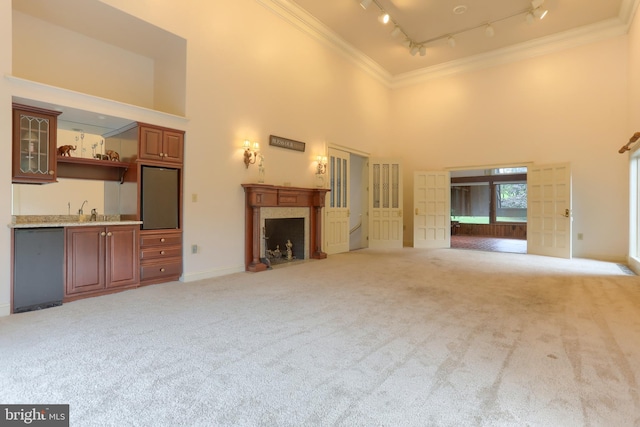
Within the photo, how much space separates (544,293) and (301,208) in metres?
4.16

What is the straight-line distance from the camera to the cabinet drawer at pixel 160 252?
168 inches

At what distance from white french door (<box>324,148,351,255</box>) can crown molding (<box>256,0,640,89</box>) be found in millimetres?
2433

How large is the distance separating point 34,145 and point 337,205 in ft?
17.8

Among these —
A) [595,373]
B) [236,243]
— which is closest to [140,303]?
[236,243]

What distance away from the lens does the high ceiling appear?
6.02 m

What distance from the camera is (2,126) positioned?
10.5ft

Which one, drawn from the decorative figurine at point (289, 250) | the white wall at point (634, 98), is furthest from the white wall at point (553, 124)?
the decorative figurine at point (289, 250)

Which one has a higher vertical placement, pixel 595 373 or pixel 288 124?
pixel 288 124

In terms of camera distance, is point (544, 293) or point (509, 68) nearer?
point (544, 293)

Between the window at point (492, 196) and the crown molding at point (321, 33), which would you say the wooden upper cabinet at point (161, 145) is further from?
the window at point (492, 196)

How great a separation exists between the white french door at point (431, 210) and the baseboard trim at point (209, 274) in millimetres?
5200

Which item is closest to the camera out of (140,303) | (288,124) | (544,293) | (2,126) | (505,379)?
(505,379)

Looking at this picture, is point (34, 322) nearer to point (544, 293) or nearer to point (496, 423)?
point (496, 423)

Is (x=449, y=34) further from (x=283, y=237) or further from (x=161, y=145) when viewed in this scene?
(x=161, y=145)
